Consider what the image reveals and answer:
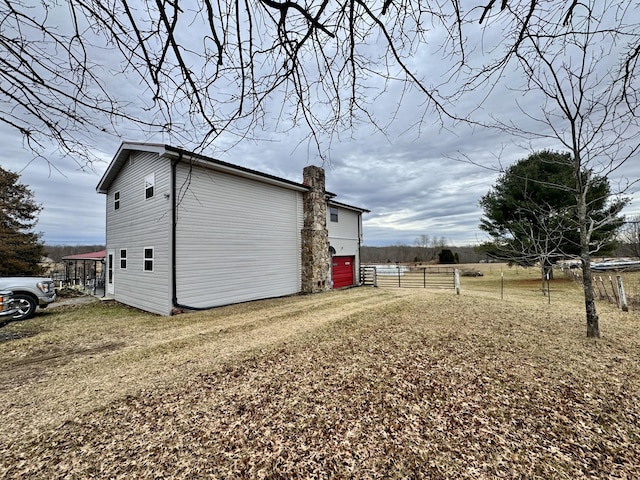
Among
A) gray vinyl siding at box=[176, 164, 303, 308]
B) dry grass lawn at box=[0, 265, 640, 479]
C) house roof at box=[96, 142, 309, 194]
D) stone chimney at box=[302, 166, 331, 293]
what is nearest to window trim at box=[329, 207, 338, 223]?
stone chimney at box=[302, 166, 331, 293]

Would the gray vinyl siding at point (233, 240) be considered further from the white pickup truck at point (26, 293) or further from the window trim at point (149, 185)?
the white pickup truck at point (26, 293)

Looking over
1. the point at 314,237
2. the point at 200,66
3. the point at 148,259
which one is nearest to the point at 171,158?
the point at 148,259

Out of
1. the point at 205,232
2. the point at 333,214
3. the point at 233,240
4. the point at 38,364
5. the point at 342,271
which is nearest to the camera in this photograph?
the point at 38,364

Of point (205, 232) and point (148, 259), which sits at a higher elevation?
point (205, 232)

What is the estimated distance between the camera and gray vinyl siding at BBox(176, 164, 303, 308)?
894 centimetres

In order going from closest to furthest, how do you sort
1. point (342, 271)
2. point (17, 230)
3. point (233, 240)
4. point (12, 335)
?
point (12, 335), point (233, 240), point (342, 271), point (17, 230)

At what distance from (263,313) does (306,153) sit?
669 cm

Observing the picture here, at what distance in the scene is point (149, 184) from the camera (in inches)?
384

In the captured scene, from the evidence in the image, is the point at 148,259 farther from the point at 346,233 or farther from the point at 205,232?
the point at 346,233

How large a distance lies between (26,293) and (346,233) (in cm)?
1354

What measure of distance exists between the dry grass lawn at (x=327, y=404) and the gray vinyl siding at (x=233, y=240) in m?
3.30

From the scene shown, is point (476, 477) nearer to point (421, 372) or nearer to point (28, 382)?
point (421, 372)

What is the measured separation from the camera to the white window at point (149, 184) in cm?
960

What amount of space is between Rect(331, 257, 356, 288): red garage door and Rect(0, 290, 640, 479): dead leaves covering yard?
10.4 metres
